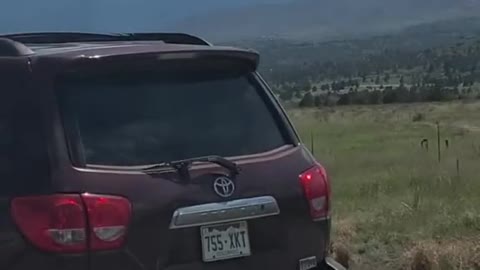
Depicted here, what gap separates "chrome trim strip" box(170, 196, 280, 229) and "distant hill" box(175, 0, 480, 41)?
141 m

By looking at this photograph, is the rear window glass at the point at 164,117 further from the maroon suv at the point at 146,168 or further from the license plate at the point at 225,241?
the license plate at the point at 225,241

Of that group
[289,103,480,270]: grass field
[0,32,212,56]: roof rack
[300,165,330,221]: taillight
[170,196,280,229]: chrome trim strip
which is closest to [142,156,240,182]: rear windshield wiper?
[170,196,280,229]: chrome trim strip

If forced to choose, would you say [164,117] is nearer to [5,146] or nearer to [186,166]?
[186,166]

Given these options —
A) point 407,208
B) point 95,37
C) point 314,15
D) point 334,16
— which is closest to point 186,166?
point 95,37

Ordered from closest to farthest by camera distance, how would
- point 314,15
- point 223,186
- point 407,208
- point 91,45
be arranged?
point 223,186
point 91,45
point 407,208
point 314,15

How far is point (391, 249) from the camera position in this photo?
29.7 ft

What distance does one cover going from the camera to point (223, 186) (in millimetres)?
4836

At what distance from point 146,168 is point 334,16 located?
17331 centimetres

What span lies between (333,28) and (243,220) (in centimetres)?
15755

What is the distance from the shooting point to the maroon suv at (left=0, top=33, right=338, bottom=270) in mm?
4551

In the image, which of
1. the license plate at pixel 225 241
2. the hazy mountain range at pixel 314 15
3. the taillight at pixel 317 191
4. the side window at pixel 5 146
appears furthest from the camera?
the hazy mountain range at pixel 314 15

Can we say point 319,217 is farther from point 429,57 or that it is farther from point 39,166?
point 429,57

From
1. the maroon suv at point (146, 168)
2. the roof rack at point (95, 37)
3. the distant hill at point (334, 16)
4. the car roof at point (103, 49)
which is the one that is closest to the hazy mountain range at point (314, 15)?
the distant hill at point (334, 16)

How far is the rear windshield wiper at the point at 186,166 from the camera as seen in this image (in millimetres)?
4727
